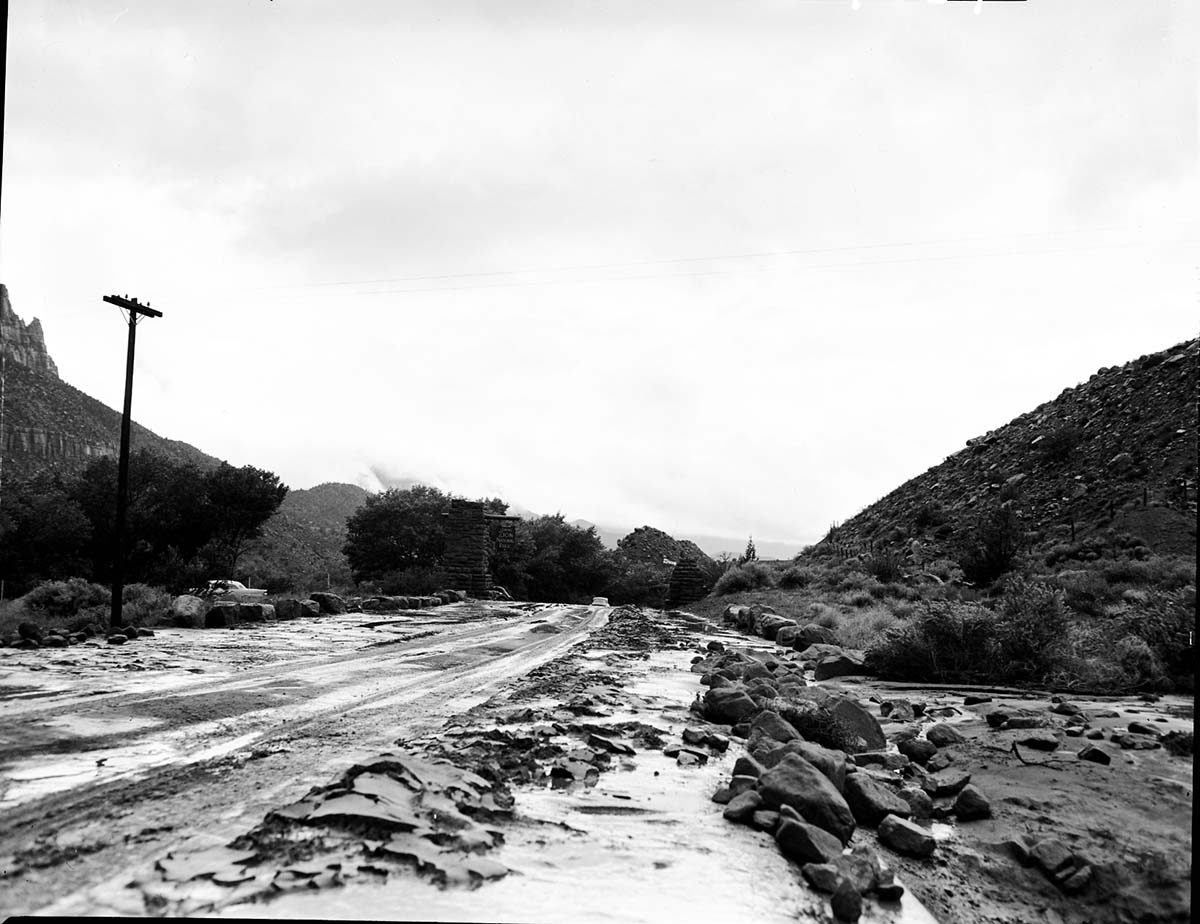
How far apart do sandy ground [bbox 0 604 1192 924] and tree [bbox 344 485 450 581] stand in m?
31.2

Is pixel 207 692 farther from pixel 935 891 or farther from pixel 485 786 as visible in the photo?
pixel 935 891

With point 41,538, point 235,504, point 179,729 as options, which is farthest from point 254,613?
point 235,504

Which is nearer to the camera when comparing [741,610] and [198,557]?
[741,610]

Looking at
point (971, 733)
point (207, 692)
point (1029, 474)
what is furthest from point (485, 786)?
point (1029, 474)

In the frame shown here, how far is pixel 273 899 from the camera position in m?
2.15

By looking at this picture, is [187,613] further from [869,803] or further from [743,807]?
[869,803]

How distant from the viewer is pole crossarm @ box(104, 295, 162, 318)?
13126 mm

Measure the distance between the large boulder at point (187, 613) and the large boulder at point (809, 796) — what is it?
12.4m

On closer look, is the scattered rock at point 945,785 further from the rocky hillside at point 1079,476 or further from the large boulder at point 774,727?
the rocky hillside at point 1079,476

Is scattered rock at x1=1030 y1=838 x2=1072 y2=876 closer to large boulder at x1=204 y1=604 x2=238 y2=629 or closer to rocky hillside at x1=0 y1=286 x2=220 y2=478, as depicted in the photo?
large boulder at x1=204 y1=604 x2=238 y2=629

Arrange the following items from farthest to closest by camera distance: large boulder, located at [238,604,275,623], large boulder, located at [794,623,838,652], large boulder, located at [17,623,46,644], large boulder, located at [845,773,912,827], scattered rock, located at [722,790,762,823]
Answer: large boulder, located at [238,604,275,623]
large boulder, located at [794,623,838,652]
large boulder, located at [17,623,46,644]
large boulder, located at [845,773,912,827]
scattered rock, located at [722,790,762,823]

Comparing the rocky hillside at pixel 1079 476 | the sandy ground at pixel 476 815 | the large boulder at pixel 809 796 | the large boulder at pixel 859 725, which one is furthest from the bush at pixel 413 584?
the large boulder at pixel 809 796

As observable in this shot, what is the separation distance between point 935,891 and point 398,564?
3761 cm

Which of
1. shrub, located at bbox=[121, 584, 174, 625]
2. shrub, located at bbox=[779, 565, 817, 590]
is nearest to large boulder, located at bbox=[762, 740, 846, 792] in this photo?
shrub, located at bbox=[121, 584, 174, 625]
